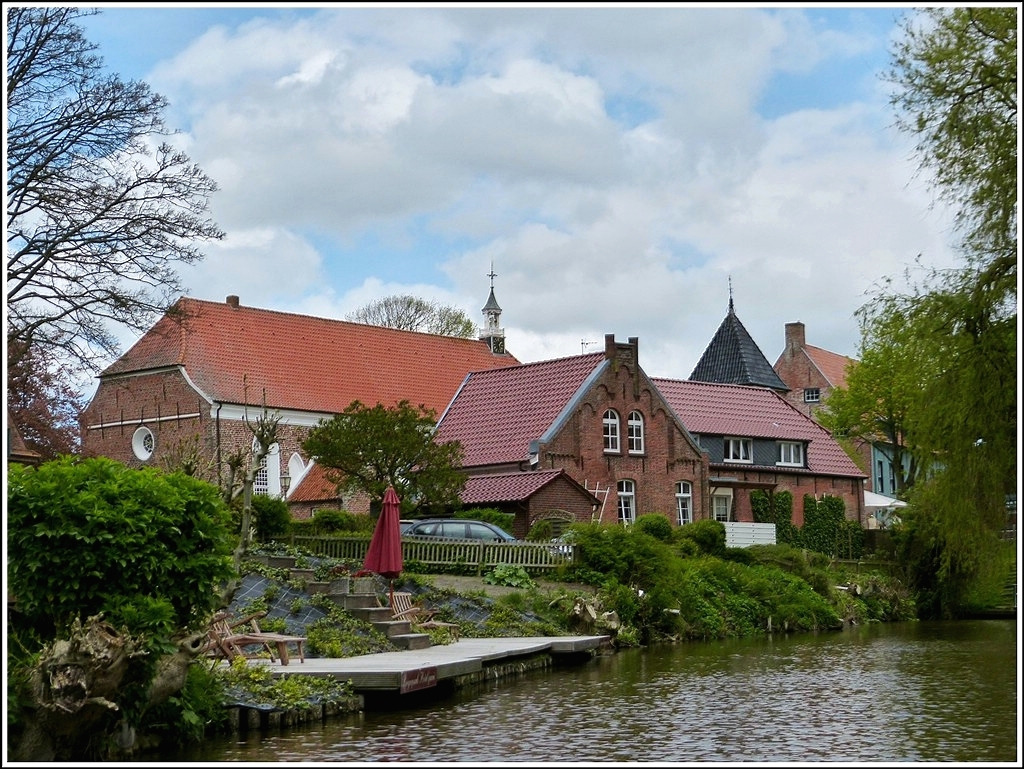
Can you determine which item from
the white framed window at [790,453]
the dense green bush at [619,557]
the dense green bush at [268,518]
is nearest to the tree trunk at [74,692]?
the dense green bush at [268,518]

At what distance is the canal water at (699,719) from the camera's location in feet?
44.9

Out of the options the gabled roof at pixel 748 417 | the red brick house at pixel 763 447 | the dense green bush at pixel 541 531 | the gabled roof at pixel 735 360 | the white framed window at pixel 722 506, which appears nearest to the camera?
the dense green bush at pixel 541 531

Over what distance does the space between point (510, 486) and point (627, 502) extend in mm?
7262

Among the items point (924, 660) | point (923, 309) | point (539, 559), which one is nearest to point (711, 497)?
point (539, 559)

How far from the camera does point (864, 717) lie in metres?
16.6

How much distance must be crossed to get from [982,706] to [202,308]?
42.8m

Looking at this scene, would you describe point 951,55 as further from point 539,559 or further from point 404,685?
point 539,559

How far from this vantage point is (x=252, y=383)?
54.7m

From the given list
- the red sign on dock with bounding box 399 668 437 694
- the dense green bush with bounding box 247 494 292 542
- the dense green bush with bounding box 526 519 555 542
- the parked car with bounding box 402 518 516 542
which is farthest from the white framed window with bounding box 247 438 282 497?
the red sign on dock with bounding box 399 668 437 694

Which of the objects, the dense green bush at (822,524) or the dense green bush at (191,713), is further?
the dense green bush at (822,524)

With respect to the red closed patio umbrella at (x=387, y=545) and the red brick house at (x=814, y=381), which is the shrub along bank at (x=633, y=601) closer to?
the red closed patio umbrella at (x=387, y=545)

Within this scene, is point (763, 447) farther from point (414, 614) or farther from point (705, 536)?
point (414, 614)

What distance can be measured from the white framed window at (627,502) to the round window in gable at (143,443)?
1933cm

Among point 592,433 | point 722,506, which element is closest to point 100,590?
point 592,433
